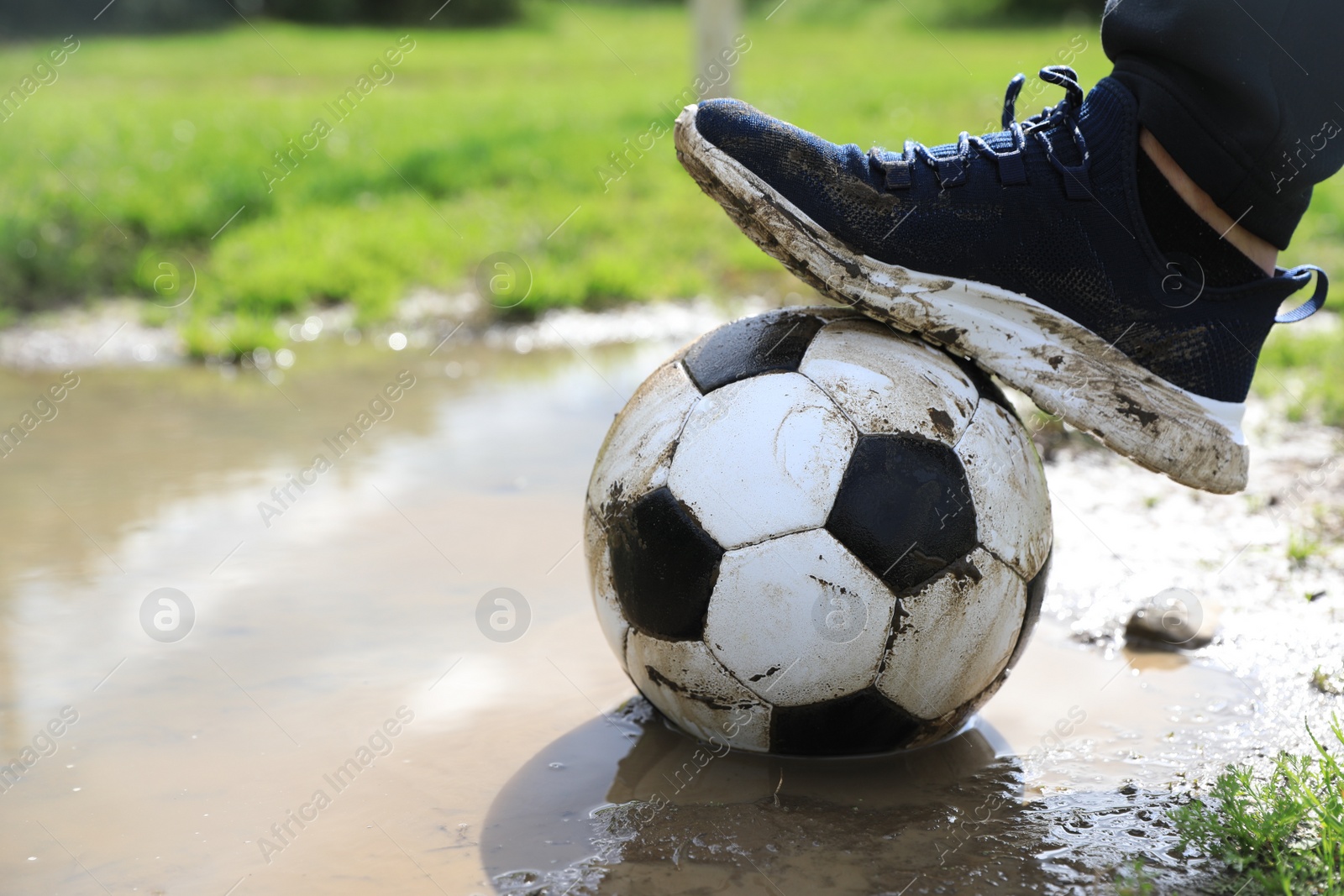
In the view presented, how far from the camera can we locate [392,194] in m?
8.41

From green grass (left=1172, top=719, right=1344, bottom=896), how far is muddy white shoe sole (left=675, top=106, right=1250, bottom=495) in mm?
705

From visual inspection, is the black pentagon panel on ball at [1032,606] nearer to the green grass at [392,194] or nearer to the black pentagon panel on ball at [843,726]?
the black pentagon panel on ball at [843,726]

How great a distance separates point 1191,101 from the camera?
2.59m

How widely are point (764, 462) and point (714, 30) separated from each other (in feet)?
29.0

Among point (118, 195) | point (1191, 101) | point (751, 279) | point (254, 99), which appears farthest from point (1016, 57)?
point (1191, 101)

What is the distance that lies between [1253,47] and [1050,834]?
5.42 ft

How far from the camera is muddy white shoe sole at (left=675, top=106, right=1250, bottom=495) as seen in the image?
8.84ft

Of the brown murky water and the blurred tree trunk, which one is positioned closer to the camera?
the brown murky water

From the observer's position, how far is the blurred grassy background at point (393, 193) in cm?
688

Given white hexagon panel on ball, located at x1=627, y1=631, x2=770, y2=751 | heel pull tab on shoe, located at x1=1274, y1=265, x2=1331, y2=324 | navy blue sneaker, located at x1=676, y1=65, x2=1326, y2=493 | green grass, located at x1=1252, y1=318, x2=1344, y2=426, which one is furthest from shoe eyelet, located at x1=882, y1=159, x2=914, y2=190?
green grass, located at x1=1252, y1=318, x2=1344, y2=426

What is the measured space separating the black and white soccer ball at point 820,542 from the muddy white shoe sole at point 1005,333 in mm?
90

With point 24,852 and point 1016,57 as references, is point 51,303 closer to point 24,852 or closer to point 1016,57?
point 24,852

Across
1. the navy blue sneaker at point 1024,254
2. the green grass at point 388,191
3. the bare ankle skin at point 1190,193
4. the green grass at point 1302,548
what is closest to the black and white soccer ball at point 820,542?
the navy blue sneaker at point 1024,254

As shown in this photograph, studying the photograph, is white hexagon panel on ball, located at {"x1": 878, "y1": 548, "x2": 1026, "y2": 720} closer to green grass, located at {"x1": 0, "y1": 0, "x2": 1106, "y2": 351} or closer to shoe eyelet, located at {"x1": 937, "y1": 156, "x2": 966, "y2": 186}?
shoe eyelet, located at {"x1": 937, "y1": 156, "x2": 966, "y2": 186}
